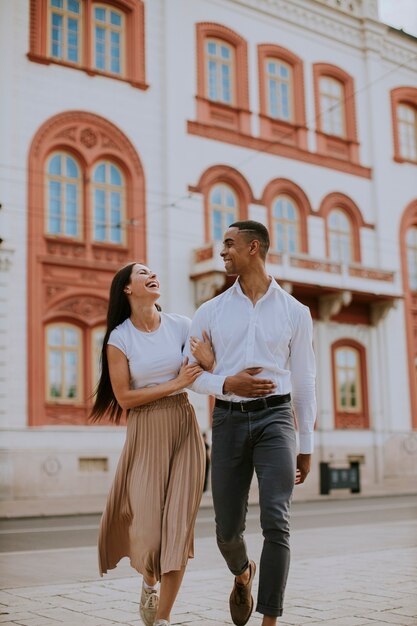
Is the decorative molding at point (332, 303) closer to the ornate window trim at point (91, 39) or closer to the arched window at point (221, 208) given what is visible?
the arched window at point (221, 208)

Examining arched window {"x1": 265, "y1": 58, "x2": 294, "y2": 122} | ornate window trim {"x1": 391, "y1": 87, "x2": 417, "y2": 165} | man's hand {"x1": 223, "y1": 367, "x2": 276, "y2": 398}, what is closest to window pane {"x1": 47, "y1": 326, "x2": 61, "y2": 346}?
arched window {"x1": 265, "y1": 58, "x2": 294, "y2": 122}

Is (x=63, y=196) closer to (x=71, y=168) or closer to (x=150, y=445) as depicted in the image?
(x=71, y=168)

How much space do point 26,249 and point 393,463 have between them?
13.9m

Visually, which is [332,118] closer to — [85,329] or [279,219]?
[279,219]

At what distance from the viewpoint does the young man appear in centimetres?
452

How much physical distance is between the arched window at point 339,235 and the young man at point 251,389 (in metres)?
23.4

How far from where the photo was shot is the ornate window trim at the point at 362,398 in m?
26.6

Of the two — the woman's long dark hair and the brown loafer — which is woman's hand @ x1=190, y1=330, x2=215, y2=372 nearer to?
the woman's long dark hair

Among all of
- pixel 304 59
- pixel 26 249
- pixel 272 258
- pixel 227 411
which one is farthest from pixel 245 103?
pixel 227 411

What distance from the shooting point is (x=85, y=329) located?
72.1ft

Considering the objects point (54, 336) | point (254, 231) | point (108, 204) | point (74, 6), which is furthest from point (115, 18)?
point (254, 231)

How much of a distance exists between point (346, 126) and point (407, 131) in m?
3.21

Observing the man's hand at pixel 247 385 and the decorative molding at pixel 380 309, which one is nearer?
the man's hand at pixel 247 385

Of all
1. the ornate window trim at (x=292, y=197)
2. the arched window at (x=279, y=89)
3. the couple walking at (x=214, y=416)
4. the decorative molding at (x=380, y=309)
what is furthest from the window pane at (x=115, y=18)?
the couple walking at (x=214, y=416)
